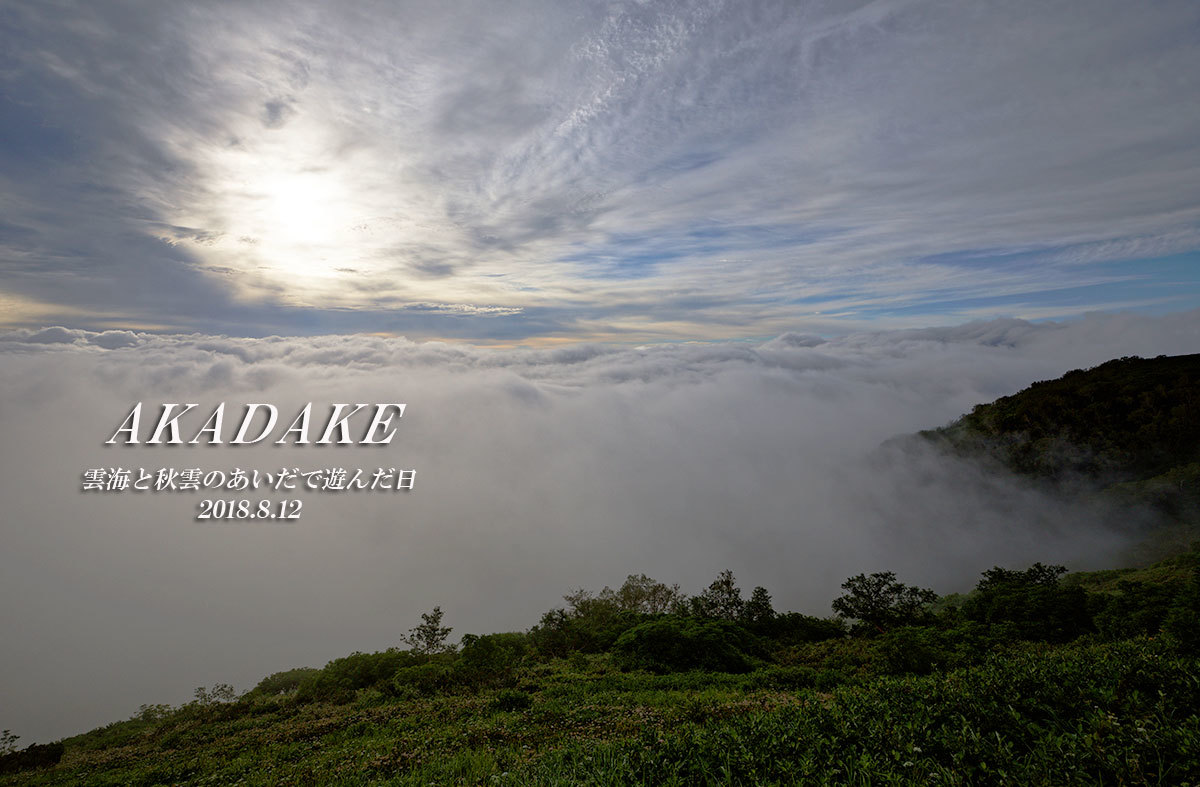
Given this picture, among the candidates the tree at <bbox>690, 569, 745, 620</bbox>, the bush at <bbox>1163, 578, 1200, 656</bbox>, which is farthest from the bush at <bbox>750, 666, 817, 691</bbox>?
the tree at <bbox>690, 569, 745, 620</bbox>

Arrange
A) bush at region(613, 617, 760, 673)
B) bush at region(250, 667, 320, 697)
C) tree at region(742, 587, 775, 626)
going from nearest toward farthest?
bush at region(613, 617, 760, 673)
tree at region(742, 587, 775, 626)
bush at region(250, 667, 320, 697)

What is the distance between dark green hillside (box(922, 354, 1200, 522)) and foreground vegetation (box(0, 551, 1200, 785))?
91.3ft

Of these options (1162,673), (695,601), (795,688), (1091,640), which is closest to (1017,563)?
(695,601)

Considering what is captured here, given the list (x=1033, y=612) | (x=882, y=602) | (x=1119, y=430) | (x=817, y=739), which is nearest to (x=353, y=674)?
(x=817, y=739)

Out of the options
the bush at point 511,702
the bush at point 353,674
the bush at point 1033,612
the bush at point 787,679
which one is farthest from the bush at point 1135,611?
the bush at point 353,674

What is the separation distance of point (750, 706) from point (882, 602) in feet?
70.8

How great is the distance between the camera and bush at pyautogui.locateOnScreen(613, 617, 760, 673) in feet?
76.6

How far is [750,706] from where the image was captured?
12.9m

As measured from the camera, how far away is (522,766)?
9.05m

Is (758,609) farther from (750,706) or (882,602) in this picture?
(750,706)

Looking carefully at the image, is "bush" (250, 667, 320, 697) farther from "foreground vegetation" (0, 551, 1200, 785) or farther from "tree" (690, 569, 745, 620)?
"tree" (690, 569, 745, 620)

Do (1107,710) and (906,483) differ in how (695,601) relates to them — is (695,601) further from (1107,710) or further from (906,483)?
(906,483)

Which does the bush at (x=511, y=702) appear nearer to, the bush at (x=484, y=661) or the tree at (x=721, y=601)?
the bush at (x=484, y=661)

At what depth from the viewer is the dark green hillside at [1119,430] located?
2013 inches
